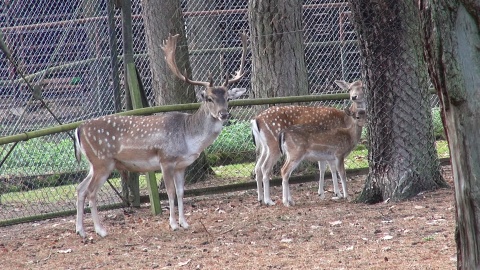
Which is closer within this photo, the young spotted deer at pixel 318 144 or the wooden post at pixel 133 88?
the wooden post at pixel 133 88

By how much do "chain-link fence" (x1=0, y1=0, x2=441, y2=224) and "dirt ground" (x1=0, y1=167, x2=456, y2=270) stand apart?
126 cm

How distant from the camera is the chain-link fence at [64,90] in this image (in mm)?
10359

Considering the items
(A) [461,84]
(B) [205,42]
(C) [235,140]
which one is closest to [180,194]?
(C) [235,140]

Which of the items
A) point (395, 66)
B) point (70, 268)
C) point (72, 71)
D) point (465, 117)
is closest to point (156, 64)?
point (72, 71)

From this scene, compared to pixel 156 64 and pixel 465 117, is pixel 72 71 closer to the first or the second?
pixel 156 64

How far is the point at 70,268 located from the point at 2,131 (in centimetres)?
485

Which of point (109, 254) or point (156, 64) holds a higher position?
point (156, 64)

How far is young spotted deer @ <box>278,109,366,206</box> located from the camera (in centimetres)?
953

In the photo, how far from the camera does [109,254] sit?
7.32 meters

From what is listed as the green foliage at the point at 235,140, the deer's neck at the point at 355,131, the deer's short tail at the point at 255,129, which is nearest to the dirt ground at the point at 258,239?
the deer's short tail at the point at 255,129

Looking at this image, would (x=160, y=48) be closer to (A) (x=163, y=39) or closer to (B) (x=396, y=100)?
(A) (x=163, y=39)

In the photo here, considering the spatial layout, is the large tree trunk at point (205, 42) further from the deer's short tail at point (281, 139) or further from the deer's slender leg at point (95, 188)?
the deer's slender leg at point (95, 188)

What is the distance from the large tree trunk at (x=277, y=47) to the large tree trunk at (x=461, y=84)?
21.8ft

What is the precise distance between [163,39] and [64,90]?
213cm
